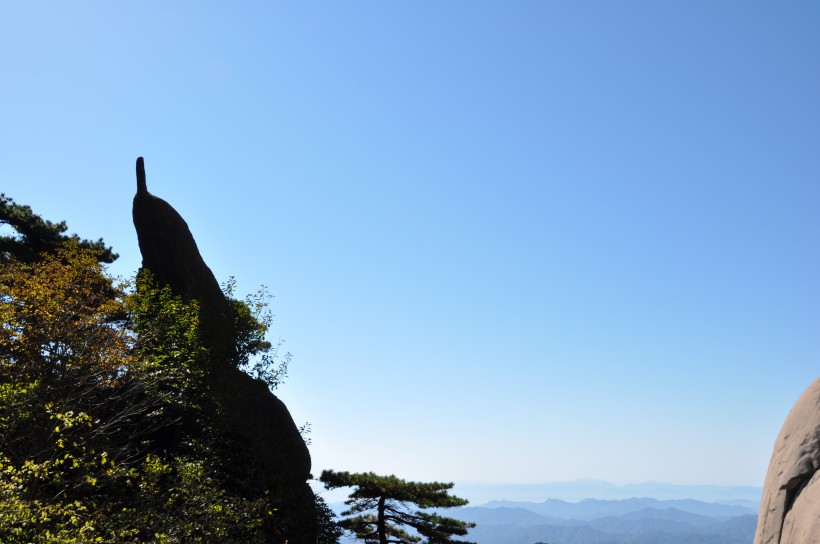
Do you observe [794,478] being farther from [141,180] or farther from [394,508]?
[141,180]

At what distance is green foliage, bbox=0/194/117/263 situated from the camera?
23234mm

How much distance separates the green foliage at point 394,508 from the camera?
72.2ft

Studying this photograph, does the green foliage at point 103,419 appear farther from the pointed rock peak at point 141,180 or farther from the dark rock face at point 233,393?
the pointed rock peak at point 141,180

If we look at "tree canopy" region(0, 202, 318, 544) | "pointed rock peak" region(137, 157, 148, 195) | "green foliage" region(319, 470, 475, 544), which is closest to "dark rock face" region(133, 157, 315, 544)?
"pointed rock peak" region(137, 157, 148, 195)

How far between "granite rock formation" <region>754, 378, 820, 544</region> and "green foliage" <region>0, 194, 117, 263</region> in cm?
2246

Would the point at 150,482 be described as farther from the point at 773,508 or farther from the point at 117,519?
the point at 773,508

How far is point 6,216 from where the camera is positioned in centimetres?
2323

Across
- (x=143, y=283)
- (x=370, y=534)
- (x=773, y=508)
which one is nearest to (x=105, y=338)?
(x=143, y=283)

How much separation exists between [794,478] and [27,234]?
84.7ft

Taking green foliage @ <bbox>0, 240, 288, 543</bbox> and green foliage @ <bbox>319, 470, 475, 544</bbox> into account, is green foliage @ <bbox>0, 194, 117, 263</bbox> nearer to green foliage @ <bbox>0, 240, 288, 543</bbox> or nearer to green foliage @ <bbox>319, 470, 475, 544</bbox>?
green foliage @ <bbox>0, 240, 288, 543</bbox>

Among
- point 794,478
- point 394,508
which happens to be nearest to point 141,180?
point 394,508

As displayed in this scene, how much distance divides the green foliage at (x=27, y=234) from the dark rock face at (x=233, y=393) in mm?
2492

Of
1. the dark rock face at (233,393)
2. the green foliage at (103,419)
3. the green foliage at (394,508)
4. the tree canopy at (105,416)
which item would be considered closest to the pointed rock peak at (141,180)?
the dark rock face at (233,393)

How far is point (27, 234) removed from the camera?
24047mm
